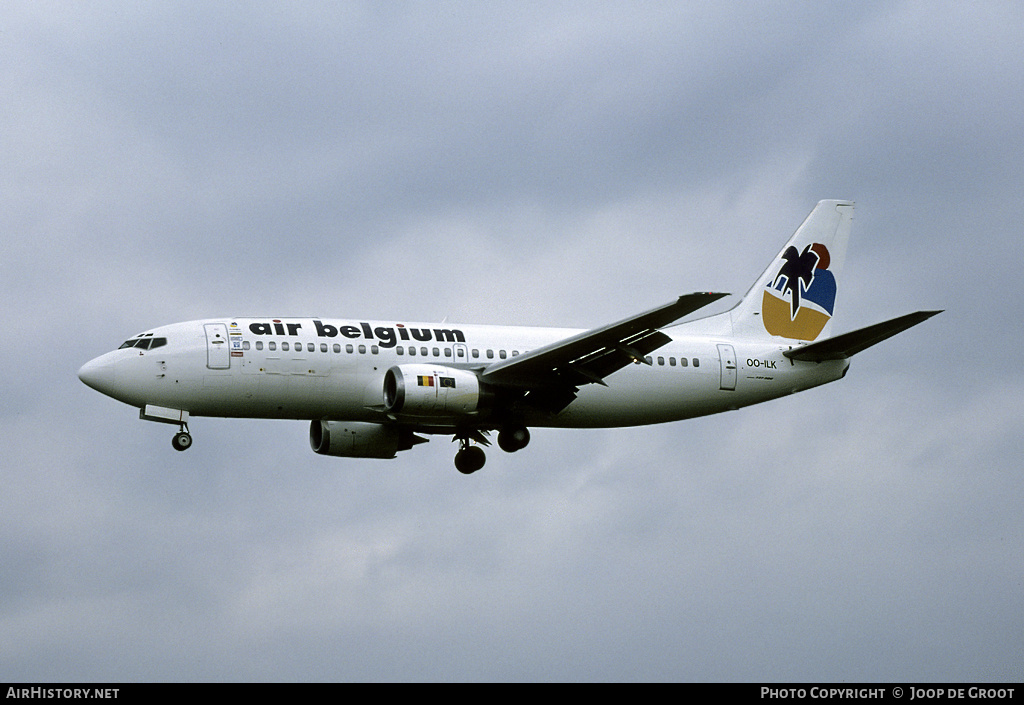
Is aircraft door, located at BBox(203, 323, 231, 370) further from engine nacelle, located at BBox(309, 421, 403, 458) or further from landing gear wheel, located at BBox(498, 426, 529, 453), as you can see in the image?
landing gear wheel, located at BBox(498, 426, 529, 453)

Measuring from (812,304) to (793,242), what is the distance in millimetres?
2659

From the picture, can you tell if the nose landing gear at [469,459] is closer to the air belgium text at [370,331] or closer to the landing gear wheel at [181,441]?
the air belgium text at [370,331]

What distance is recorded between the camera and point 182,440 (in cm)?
4616

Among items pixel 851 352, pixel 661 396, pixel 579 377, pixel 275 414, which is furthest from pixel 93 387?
pixel 851 352

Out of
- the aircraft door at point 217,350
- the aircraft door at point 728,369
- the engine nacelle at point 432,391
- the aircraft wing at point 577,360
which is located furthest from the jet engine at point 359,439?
the aircraft door at point 728,369

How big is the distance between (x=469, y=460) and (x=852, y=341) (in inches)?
559

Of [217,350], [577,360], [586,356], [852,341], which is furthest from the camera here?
[852,341]

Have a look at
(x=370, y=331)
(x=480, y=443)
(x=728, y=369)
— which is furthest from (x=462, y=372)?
(x=728, y=369)

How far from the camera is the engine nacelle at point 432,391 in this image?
45344 millimetres

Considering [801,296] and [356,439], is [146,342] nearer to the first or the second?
[356,439]

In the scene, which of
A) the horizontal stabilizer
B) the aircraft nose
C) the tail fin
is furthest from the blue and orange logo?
the aircraft nose

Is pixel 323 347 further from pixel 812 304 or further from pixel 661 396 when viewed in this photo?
pixel 812 304

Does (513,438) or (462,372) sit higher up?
(462,372)

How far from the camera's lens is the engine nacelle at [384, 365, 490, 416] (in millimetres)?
45344
